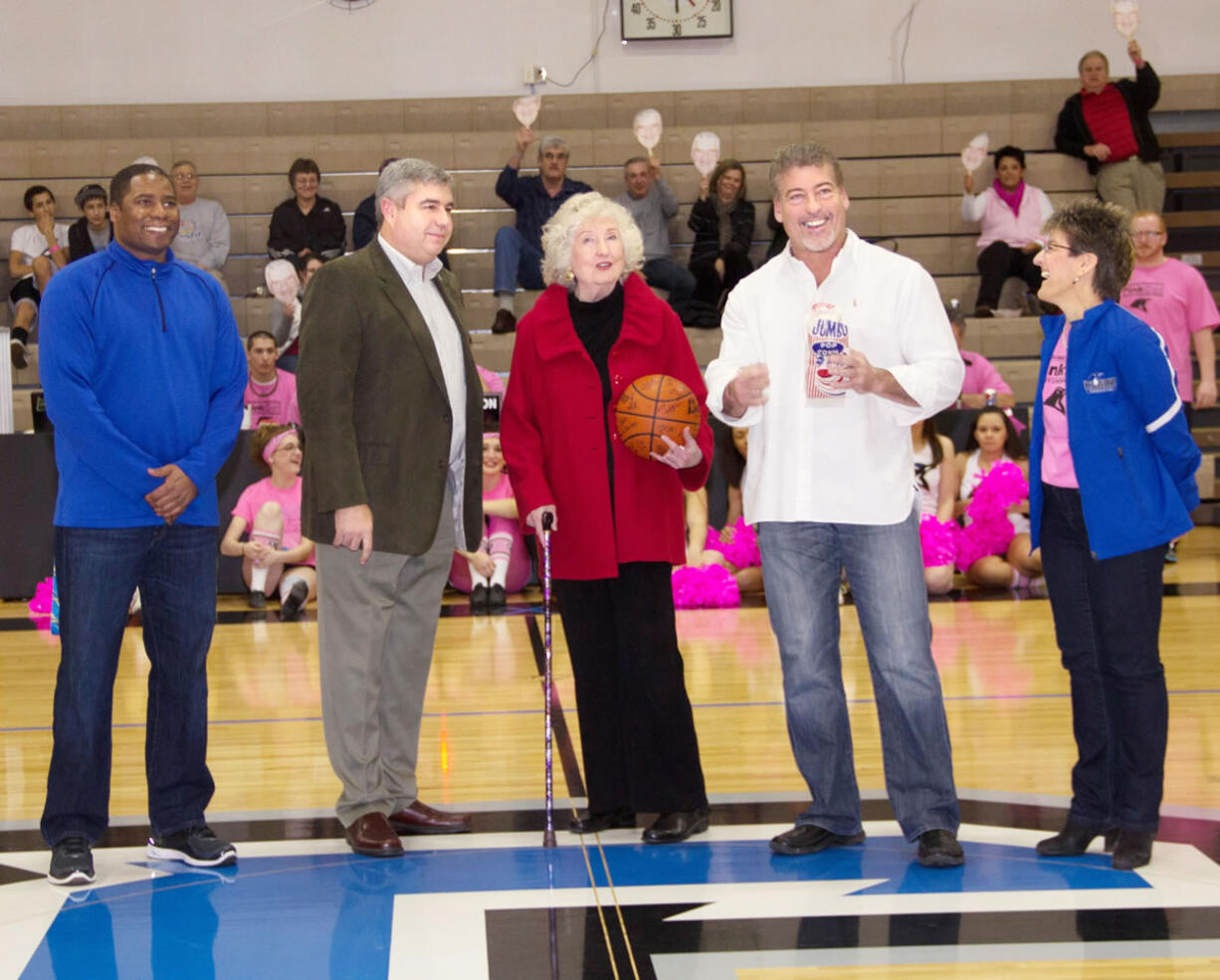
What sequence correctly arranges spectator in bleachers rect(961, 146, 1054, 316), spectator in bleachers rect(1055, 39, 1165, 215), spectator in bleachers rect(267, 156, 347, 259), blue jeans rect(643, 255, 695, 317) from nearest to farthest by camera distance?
blue jeans rect(643, 255, 695, 317) < spectator in bleachers rect(961, 146, 1054, 316) < spectator in bleachers rect(267, 156, 347, 259) < spectator in bleachers rect(1055, 39, 1165, 215)

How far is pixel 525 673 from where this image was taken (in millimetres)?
5902

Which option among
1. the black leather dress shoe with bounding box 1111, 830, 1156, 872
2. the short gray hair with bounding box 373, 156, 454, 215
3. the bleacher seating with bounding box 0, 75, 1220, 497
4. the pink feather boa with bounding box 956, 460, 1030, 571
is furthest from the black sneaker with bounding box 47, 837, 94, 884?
the bleacher seating with bounding box 0, 75, 1220, 497

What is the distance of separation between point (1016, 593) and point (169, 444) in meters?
5.34

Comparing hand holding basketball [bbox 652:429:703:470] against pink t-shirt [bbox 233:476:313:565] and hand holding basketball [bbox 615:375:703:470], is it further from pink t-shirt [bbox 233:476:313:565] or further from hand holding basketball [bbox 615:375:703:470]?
pink t-shirt [bbox 233:476:313:565]

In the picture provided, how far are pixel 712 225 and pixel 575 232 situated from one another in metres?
7.74

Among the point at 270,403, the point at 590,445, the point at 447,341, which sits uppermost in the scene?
the point at 270,403

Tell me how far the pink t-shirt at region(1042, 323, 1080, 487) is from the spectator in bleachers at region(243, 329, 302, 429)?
6.23 meters

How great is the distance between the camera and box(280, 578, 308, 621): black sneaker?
7.61m

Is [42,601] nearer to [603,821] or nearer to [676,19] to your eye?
[603,821]

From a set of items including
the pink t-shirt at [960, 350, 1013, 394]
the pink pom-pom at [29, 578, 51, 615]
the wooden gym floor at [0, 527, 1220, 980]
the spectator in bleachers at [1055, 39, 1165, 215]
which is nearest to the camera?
the wooden gym floor at [0, 527, 1220, 980]

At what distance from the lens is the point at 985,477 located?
8.18 m

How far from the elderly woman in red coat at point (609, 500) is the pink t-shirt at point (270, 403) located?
5.51m

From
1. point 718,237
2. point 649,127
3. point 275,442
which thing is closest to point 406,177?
point 275,442

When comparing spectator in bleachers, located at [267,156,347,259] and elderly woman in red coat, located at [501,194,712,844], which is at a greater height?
spectator in bleachers, located at [267,156,347,259]
